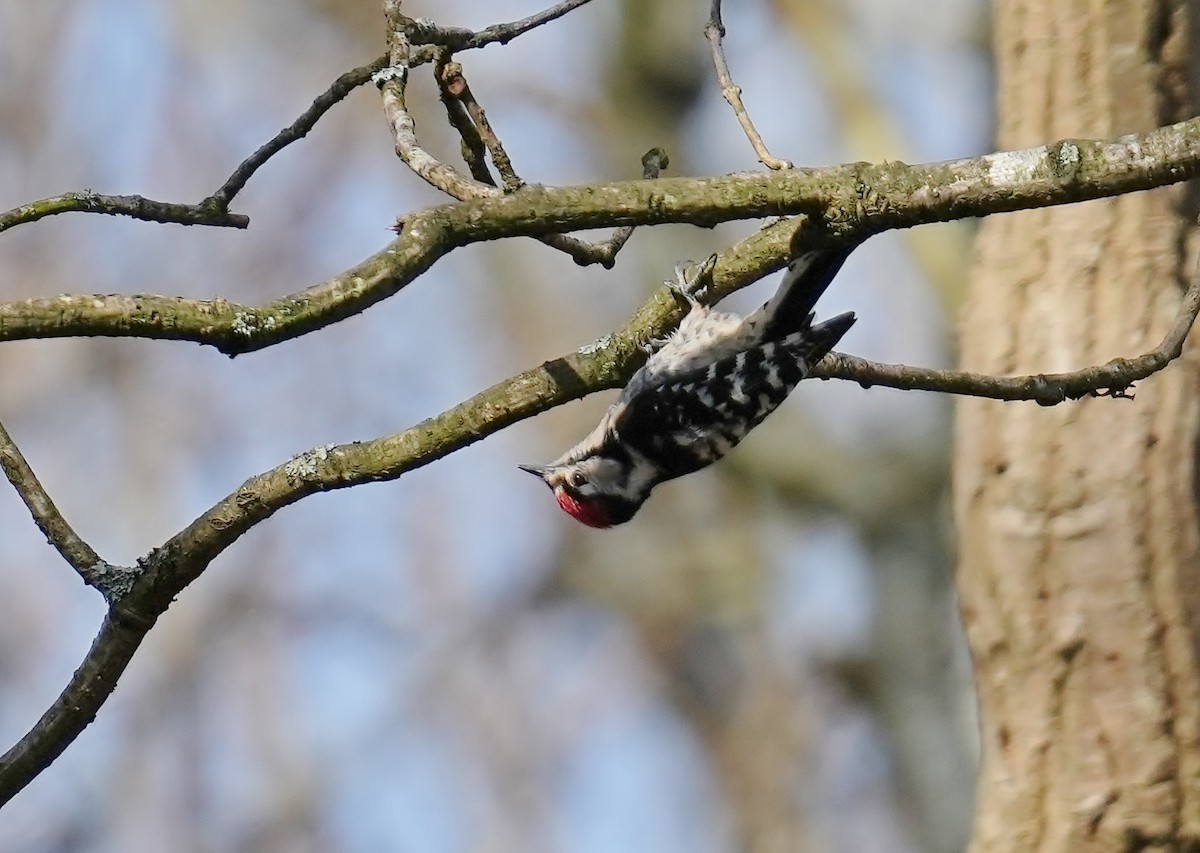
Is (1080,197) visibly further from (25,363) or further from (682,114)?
(25,363)

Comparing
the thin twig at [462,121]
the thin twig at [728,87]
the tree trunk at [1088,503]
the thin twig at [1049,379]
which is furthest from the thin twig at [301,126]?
the tree trunk at [1088,503]

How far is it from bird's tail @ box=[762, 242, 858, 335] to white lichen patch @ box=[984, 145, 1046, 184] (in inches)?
62.5

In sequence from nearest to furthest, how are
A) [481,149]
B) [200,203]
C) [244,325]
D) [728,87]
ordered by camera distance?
[244,325]
[200,203]
[481,149]
[728,87]

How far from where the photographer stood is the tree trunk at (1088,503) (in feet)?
16.7

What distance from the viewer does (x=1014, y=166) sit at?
2.69 m

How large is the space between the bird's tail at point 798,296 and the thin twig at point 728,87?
60 cm

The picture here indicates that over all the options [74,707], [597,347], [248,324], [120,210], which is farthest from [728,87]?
[74,707]

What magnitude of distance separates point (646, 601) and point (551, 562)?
93 cm

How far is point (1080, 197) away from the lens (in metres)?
2.70

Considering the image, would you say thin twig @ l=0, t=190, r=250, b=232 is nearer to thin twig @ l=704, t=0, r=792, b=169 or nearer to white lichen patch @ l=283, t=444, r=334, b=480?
white lichen patch @ l=283, t=444, r=334, b=480

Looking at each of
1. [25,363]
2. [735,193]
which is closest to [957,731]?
[25,363]

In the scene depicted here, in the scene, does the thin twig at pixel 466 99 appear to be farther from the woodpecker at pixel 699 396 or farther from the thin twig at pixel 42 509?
the thin twig at pixel 42 509

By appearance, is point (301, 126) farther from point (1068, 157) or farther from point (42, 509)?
point (1068, 157)

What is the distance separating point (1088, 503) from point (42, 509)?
11.7 ft
